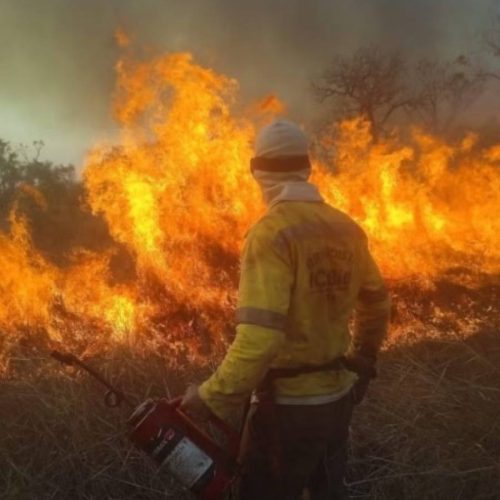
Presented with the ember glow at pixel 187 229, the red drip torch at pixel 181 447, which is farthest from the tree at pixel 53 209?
the red drip torch at pixel 181 447

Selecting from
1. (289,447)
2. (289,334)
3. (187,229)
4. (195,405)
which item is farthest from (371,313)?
(187,229)

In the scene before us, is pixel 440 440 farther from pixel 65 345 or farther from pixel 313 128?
pixel 313 128

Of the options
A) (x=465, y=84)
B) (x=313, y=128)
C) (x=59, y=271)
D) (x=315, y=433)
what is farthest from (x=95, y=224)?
(x=465, y=84)

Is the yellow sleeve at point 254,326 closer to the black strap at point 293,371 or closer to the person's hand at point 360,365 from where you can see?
the black strap at point 293,371

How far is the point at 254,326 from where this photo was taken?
226 cm

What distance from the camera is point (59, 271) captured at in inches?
275

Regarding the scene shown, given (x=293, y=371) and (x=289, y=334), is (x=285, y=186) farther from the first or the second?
(x=293, y=371)

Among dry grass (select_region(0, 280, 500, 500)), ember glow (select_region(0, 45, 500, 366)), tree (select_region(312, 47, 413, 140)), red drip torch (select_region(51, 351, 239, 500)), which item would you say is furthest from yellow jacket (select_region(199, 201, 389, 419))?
tree (select_region(312, 47, 413, 140))

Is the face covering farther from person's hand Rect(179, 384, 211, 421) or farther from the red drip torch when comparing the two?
the red drip torch

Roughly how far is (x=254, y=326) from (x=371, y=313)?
94 centimetres

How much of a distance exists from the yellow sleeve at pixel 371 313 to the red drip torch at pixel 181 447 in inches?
35.0

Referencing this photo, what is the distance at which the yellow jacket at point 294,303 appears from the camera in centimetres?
228

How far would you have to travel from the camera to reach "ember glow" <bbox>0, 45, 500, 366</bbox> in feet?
20.0

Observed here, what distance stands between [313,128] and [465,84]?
37.4ft
